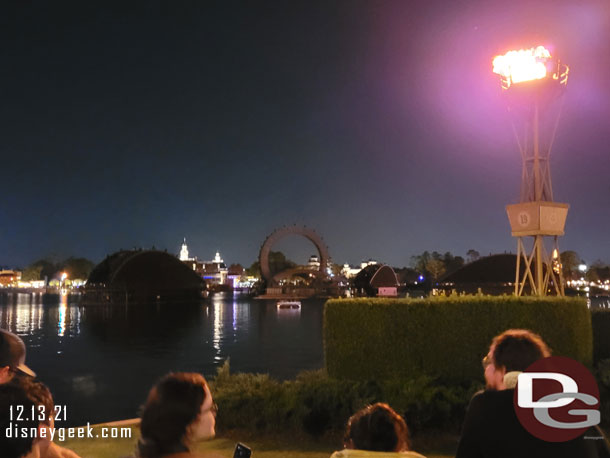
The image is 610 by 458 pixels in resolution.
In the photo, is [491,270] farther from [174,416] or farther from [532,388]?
[174,416]

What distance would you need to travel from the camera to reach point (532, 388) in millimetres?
3098

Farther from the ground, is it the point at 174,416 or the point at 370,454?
the point at 174,416

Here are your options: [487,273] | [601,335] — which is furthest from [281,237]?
[601,335]

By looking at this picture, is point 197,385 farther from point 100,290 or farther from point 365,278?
point 365,278

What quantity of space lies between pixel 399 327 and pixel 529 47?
12.8m

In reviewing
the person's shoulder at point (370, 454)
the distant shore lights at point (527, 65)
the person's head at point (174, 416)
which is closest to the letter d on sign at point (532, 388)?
the person's shoulder at point (370, 454)

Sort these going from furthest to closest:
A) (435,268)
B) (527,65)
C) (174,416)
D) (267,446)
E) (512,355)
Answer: (435,268), (527,65), (267,446), (512,355), (174,416)

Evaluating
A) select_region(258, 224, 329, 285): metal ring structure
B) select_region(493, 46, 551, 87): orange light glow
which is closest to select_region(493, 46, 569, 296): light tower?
select_region(493, 46, 551, 87): orange light glow

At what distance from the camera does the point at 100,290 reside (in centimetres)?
9625

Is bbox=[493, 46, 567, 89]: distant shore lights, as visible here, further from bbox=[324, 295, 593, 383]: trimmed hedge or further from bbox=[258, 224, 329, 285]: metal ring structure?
bbox=[258, 224, 329, 285]: metal ring structure

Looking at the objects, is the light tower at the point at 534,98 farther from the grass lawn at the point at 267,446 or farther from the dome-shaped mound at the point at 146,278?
the dome-shaped mound at the point at 146,278

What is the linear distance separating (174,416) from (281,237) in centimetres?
12293

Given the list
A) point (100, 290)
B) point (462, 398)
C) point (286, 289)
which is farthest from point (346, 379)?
point (286, 289)

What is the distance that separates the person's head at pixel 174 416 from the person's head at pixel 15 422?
2.46 feet
